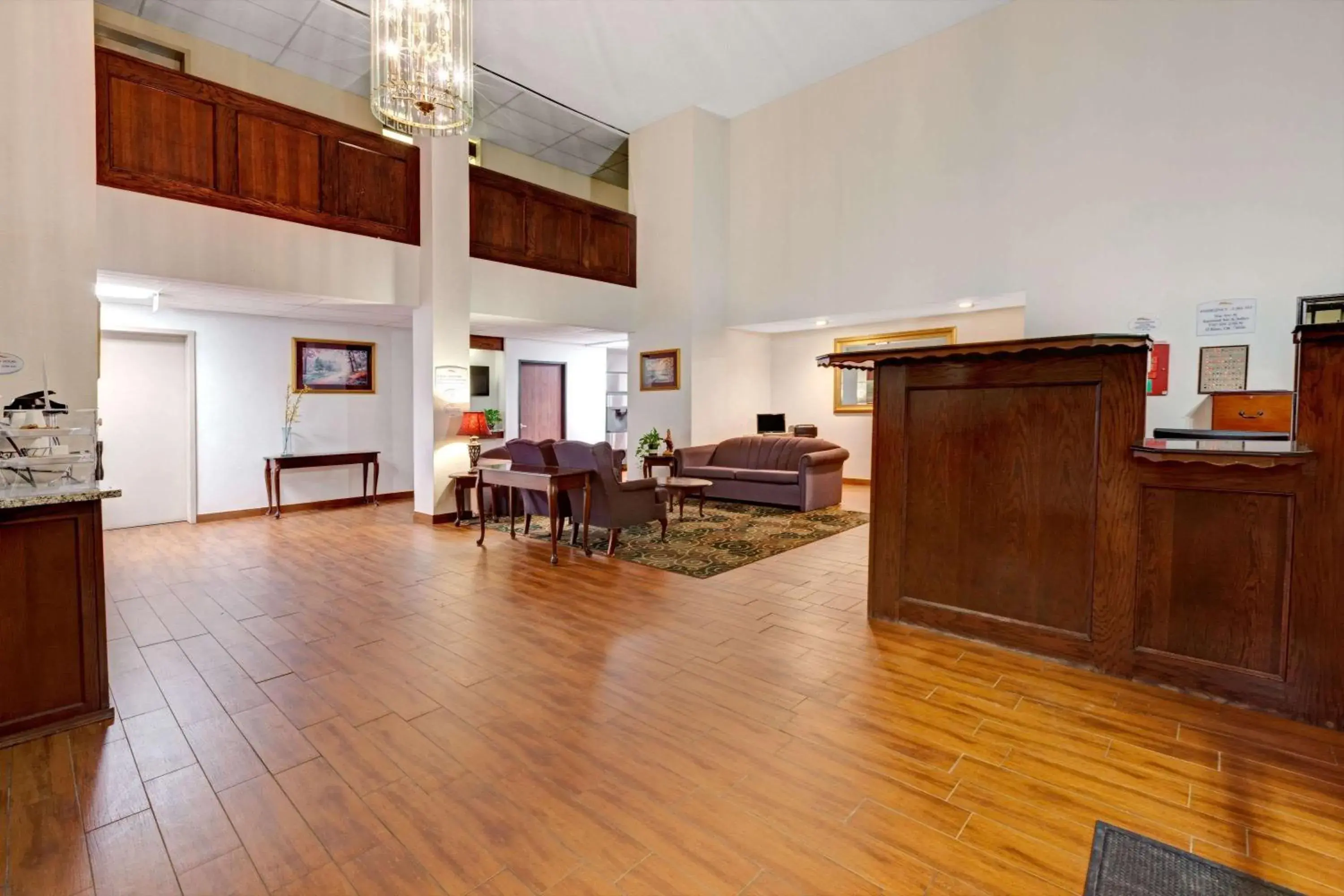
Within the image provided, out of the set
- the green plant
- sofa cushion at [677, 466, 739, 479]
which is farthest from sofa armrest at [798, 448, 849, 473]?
the green plant

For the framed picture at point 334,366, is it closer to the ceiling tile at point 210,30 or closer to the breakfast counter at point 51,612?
the ceiling tile at point 210,30

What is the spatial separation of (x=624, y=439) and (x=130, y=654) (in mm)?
10114

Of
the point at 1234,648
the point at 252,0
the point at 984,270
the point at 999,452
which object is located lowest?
the point at 1234,648

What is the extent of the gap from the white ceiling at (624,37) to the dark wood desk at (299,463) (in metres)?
4.63

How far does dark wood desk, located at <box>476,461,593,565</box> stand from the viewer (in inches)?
205

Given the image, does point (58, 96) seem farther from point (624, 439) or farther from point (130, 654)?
point (624, 439)

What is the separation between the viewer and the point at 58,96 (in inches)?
138

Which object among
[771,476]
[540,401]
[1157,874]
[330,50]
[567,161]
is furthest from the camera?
[540,401]

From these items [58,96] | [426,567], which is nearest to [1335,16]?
[426,567]

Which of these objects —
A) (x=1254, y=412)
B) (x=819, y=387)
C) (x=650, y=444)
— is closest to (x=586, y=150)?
(x=650, y=444)

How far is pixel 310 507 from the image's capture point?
790cm

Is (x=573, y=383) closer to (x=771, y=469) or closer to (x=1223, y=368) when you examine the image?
(x=771, y=469)

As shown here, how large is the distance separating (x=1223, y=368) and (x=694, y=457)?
18.4 feet

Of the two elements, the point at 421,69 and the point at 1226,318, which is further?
the point at 1226,318
